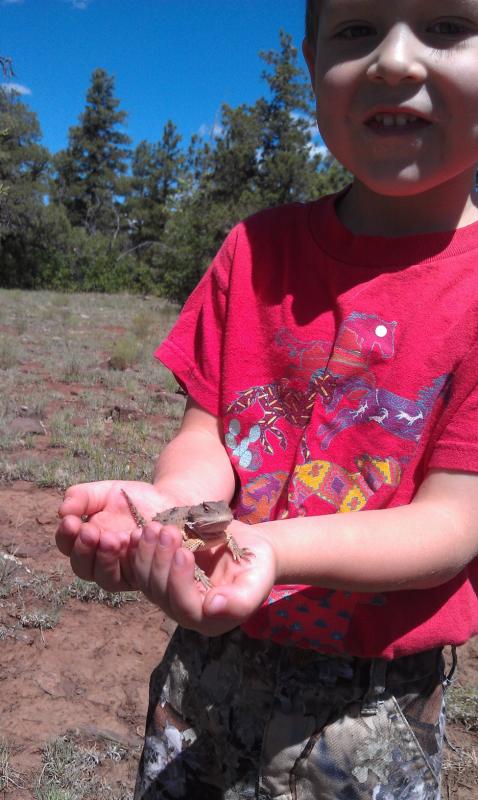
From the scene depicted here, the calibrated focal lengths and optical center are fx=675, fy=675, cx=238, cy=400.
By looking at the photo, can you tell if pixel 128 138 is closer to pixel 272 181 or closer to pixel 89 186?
pixel 89 186

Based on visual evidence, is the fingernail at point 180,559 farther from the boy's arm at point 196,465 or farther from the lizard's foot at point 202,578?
the boy's arm at point 196,465

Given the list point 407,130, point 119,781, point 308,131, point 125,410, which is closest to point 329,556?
point 407,130

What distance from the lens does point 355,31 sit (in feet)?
4.39

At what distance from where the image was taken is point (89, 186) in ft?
154

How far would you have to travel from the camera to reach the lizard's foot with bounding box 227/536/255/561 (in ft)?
3.69

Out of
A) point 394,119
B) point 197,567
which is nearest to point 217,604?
point 197,567

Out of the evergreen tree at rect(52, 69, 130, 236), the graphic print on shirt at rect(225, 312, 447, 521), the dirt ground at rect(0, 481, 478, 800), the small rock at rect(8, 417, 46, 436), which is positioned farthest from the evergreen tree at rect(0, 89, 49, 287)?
the graphic print on shirt at rect(225, 312, 447, 521)

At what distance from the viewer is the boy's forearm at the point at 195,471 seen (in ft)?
4.75

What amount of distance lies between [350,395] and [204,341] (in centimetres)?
42

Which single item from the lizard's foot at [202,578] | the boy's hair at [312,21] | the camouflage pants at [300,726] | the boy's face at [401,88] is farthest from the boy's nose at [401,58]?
the camouflage pants at [300,726]

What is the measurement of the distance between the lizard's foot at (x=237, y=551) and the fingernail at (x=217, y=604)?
10cm

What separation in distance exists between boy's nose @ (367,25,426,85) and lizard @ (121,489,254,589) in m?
0.87

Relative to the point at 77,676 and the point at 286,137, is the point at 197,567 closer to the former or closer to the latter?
the point at 77,676

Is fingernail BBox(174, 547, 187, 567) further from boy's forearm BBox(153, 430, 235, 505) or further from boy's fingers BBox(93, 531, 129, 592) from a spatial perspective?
boy's forearm BBox(153, 430, 235, 505)
